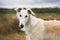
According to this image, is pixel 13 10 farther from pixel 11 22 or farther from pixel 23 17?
pixel 23 17

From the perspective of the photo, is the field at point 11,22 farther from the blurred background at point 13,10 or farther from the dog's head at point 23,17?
the dog's head at point 23,17

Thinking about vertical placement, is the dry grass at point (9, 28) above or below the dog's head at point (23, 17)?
below

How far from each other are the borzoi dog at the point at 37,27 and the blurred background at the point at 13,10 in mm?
466

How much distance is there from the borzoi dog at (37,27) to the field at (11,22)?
1.50 ft

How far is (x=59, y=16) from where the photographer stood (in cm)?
199

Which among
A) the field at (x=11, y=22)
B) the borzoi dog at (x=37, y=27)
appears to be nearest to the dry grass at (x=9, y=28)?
the field at (x=11, y=22)

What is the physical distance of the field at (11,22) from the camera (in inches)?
77.7

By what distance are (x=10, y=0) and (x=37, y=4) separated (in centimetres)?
33

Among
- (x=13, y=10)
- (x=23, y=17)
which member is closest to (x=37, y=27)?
(x=23, y=17)

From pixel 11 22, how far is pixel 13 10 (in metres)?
0.15

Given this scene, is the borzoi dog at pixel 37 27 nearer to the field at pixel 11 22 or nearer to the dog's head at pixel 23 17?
the dog's head at pixel 23 17

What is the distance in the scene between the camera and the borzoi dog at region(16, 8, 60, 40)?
145cm

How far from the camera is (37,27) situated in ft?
4.81

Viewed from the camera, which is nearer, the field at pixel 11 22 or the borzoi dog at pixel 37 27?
the borzoi dog at pixel 37 27
